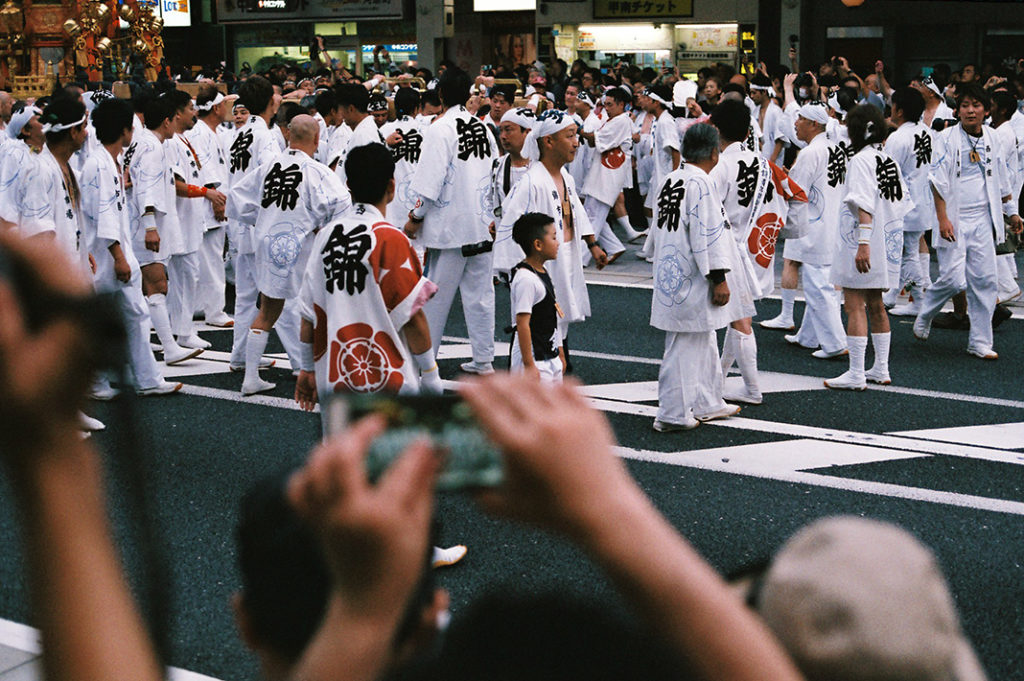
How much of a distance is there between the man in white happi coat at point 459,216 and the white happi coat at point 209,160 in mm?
2566

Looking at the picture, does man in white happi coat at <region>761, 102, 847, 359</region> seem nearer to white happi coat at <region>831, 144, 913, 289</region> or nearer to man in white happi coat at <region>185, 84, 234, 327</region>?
white happi coat at <region>831, 144, 913, 289</region>

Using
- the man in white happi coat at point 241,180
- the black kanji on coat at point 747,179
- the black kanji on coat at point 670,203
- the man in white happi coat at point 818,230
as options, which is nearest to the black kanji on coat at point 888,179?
the black kanji on coat at point 747,179

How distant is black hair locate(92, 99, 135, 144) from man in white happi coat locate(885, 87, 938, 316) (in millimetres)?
5944

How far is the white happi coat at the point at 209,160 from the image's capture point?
1045cm

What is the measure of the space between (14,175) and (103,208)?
0.64 meters

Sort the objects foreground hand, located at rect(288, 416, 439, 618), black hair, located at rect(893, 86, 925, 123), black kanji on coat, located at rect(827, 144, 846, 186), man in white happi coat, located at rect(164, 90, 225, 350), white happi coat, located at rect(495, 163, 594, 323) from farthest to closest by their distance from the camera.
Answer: black hair, located at rect(893, 86, 925, 123) → man in white happi coat, located at rect(164, 90, 225, 350) → black kanji on coat, located at rect(827, 144, 846, 186) → white happi coat, located at rect(495, 163, 594, 323) → foreground hand, located at rect(288, 416, 439, 618)

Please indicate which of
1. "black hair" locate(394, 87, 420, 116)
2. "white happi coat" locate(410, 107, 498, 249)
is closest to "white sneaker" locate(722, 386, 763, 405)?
"white happi coat" locate(410, 107, 498, 249)

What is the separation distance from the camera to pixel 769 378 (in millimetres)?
8453

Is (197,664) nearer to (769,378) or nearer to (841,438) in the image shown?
(841,438)

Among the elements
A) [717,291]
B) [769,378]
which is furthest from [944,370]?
[717,291]

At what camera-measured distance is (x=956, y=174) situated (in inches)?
364

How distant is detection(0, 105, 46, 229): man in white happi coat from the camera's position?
711 cm

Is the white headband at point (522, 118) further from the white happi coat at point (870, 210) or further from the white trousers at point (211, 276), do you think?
the white trousers at point (211, 276)

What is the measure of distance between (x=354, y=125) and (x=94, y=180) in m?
3.61
